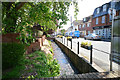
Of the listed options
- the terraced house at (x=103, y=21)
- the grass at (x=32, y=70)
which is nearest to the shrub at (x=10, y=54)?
the grass at (x=32, y=70)

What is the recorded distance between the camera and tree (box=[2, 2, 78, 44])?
330cm

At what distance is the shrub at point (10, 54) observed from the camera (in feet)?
10.8

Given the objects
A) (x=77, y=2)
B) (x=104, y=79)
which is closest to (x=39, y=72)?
(x=104, y=79)

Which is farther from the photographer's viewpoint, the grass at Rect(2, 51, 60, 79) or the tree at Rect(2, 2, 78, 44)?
the tree at Rect(2, 2, 78, 44)

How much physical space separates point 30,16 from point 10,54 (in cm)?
179

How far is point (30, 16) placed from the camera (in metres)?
3.35

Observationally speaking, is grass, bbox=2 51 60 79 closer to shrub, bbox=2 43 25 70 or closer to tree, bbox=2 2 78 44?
shrub, bbox=2 43 25 70

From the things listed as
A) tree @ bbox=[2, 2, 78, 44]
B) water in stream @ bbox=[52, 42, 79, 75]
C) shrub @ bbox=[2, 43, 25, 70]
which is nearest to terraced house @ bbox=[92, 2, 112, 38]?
water in stream @ bbox=[52, 42, 79, 75]

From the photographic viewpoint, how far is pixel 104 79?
6.57 ft

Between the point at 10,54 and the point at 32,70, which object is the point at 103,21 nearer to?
the point at 32,70

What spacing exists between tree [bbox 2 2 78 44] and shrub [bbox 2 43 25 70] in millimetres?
498

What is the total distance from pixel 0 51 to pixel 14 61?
0.68 meters

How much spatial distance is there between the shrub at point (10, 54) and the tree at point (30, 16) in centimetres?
50

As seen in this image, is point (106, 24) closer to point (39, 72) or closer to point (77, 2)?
point (77, 2)
